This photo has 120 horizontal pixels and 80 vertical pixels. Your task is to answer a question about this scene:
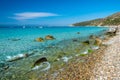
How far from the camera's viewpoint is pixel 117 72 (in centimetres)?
1442

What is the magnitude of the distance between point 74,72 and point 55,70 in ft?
7.23

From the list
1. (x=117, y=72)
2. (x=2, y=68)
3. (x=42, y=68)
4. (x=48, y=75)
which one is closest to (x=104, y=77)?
(x=117, y=72)

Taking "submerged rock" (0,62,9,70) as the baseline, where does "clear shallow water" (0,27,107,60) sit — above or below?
below

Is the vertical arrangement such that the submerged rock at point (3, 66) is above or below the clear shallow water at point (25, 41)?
above

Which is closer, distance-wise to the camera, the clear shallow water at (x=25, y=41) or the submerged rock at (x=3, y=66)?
the submerged rock at (x=3, y=66)

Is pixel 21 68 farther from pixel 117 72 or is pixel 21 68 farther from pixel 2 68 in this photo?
pixel 117 72

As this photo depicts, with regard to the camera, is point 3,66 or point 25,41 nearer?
point 3,66

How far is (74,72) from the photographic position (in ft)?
52.4

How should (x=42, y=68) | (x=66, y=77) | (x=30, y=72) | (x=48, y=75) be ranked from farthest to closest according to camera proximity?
1. (x=42, y=68)
2. (x=30, y=72)
3. (x=48, y=75)
4. (x=66, y=77)

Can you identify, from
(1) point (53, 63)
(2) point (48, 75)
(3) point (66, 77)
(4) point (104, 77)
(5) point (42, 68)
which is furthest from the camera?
(1) point (53, 63)

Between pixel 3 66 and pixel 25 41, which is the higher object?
pixel 3 66

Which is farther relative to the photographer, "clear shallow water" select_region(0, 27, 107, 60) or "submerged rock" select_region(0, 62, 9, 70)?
"clear shallow water" select_region(0, 27, 107, 60)

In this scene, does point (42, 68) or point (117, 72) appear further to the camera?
point (42, 68)

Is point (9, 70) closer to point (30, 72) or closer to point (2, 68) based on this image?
point (2, 68)
